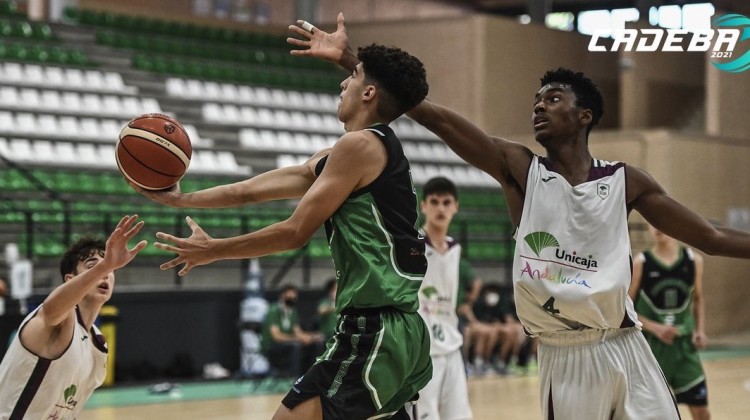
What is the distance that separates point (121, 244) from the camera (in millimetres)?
4062

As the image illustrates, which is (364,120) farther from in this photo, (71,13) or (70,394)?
(71,13)

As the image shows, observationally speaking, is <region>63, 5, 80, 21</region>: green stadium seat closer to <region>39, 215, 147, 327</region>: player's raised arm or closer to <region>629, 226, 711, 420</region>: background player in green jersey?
<region>629, 226, 711, 420</region>: background player in green jersey

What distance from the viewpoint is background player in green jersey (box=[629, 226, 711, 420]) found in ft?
24.3

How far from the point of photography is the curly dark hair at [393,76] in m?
3.90

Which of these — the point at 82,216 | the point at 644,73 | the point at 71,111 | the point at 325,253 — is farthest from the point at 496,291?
the point at 644,73

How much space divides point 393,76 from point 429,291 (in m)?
3.36

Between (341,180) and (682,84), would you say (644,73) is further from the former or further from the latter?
(341,180)

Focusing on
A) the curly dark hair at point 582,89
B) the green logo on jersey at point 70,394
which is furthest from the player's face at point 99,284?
the curly dark hair at point 582,89

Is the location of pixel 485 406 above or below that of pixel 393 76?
below

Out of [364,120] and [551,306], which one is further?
[551,306]

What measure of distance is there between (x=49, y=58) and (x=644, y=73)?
446 inches

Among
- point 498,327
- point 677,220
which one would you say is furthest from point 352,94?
point 498,327

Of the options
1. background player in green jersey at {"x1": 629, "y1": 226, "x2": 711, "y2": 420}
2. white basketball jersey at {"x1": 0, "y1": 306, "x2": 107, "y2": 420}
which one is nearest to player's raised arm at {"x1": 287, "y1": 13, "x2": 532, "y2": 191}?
white basketball jersey at {"x1": 0, "y1": 306, "x2": 107, "y2": 420}

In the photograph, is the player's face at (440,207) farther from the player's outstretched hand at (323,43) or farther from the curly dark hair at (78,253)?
the player's outstretched hand at (323,43)
